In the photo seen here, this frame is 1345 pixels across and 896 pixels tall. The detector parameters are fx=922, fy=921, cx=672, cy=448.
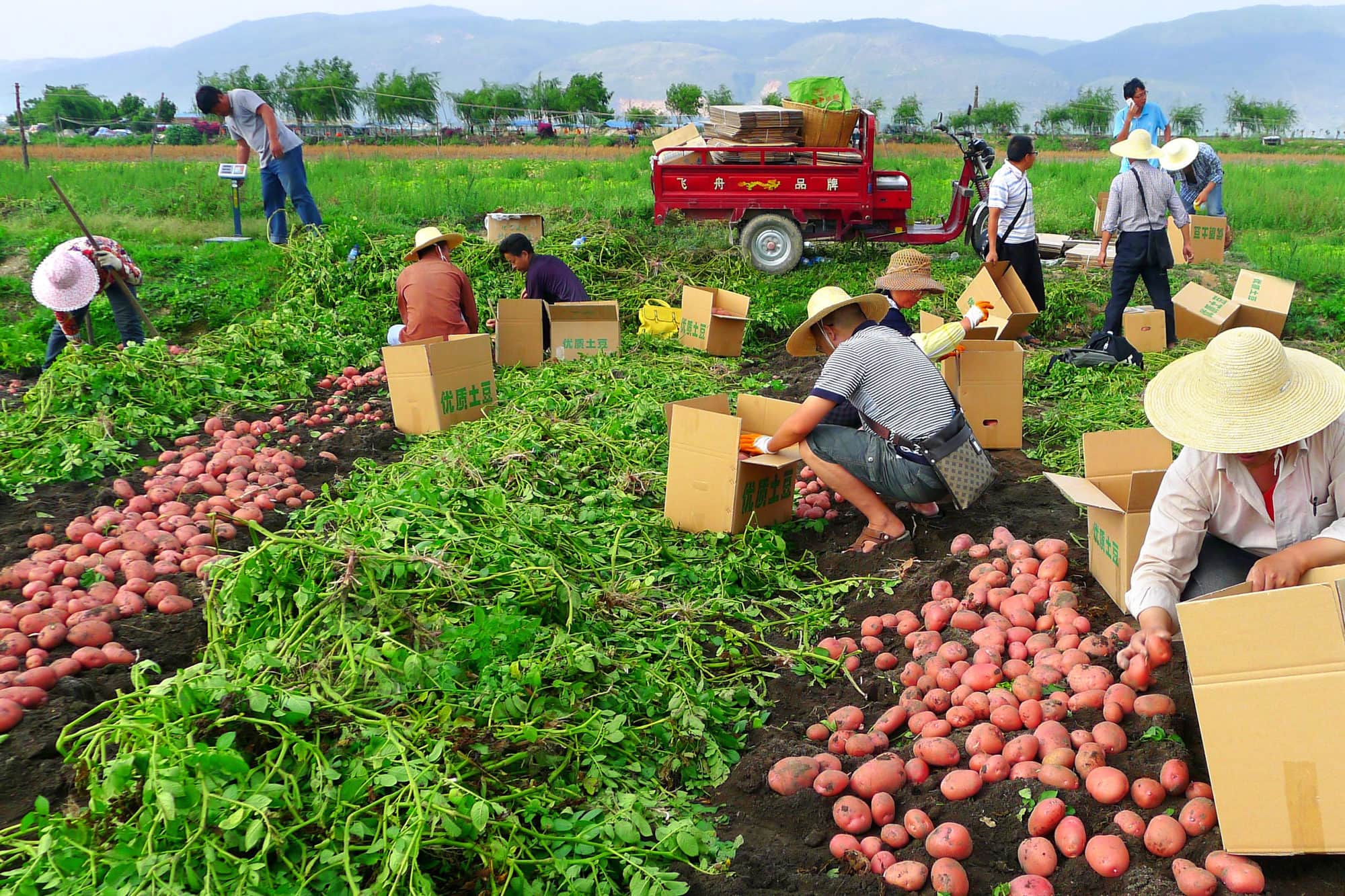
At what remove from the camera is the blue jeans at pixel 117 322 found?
6.68 metres

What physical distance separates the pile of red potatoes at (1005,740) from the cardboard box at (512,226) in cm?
698

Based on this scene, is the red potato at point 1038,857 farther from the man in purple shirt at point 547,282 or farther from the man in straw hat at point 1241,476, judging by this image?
the man in purple shirt at point 547,282

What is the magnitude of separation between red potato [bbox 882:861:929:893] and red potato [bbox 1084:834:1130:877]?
1.23 feet

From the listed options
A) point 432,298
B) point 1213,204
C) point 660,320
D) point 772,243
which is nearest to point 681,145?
point 772,243

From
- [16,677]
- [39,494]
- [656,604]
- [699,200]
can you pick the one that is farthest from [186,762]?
[699,200]

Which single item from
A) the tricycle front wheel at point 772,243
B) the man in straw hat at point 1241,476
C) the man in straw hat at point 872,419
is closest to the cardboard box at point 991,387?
the man in straw hat at point 872,419

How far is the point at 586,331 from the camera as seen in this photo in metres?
7.13

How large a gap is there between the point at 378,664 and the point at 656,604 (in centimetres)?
124

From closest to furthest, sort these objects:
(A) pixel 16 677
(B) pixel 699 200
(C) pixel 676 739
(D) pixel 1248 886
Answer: (D) pixel 1248 886 → (C) pixel 676 739 → (A) pixel 16 677 → (B) pixel 699 200

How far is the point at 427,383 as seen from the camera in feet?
18.2

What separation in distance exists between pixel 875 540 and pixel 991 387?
4.63ft

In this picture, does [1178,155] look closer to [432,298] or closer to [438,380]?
[432,298]

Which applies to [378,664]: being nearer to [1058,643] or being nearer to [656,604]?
[656,604]

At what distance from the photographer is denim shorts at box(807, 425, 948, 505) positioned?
13.0 feet
